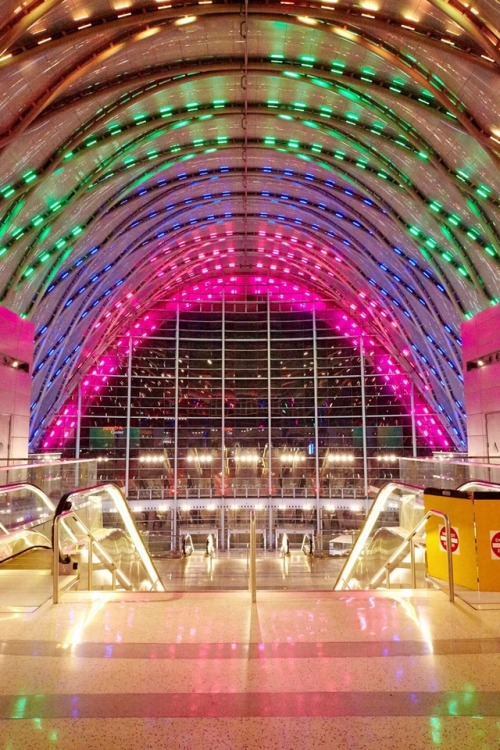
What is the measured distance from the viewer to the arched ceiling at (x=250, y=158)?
14.5 meters

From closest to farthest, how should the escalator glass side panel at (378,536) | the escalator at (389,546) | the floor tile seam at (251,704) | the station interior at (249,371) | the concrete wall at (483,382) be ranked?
the floor tile seam at (251,704) < the station interior at (249,371) < the escalator at (389,546) < the escalator glass side panel at (378,536) < the concrete wall at (483,382)

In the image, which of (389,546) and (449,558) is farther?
(389,546)

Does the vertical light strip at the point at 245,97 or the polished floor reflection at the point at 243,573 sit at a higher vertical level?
the vertical light strip at the point at 245,97

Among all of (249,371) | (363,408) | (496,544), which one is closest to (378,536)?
(496,544)

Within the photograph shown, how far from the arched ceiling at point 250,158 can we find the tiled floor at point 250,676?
12.3 meters

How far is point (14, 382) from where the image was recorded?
72.6ft

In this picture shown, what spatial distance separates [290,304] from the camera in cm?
4153

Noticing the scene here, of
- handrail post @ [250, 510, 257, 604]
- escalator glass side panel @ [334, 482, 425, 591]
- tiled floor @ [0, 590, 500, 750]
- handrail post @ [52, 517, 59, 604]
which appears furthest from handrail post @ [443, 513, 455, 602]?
handrail post @ [52, 517, 59, 604]

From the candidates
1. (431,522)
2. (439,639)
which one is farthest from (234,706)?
(431,522)

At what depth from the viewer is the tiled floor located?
3.17 meters

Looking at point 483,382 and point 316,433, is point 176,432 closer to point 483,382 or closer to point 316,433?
point 316,433

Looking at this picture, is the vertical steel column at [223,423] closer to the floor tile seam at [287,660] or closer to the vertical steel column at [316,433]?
the vertical steel column at [316,433]

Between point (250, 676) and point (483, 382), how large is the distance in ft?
69.1

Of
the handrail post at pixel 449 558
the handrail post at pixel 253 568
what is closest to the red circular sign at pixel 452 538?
the handrail post at pixel 449 558
